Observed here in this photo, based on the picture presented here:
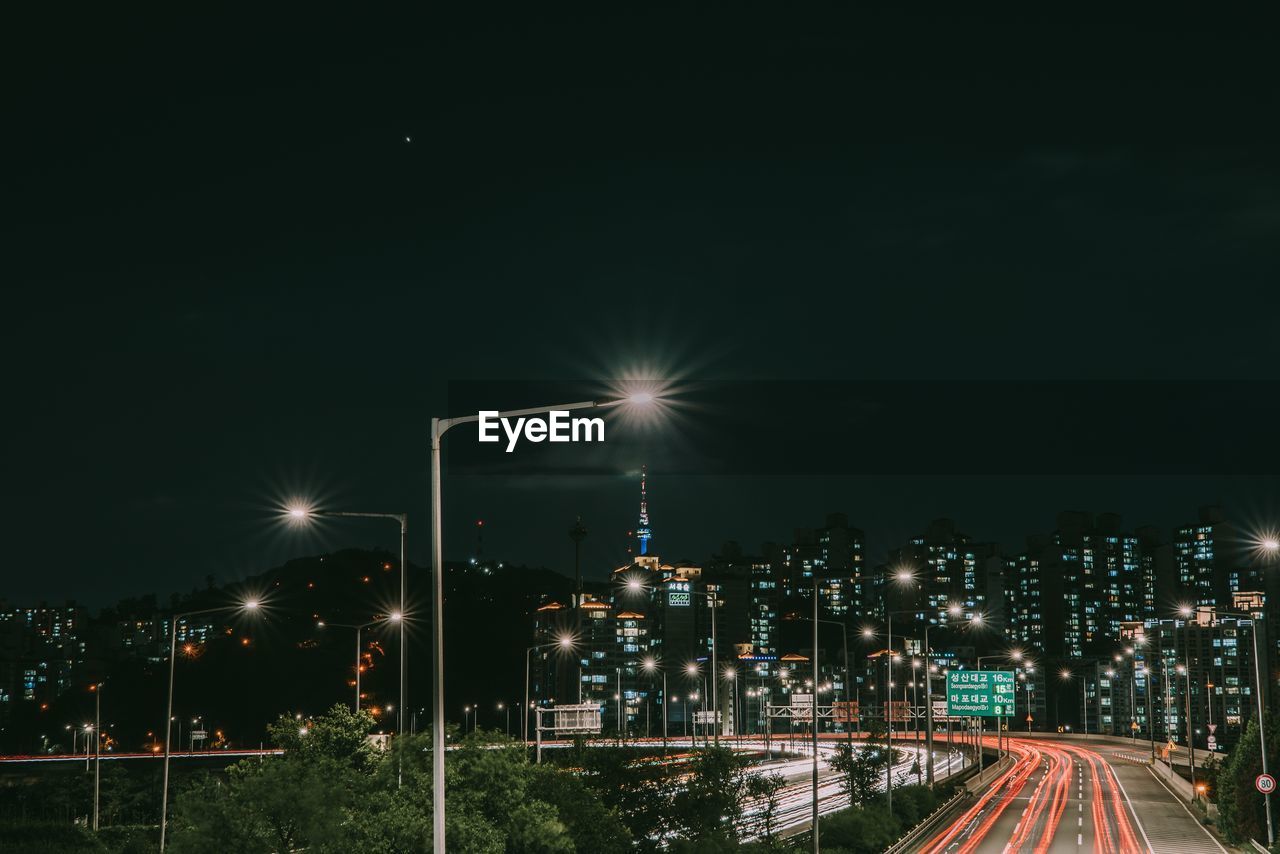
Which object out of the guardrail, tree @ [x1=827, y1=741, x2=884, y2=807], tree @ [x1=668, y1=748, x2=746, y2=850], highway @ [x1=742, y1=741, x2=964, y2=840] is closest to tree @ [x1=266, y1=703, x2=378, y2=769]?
tree @ [x1=668, y1=748, x2=746, y2=850]

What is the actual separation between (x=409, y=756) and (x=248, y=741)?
185446mm

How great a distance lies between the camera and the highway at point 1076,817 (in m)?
58.2

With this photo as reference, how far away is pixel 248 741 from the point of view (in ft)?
654

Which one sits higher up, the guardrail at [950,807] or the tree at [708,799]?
the tree at [708,799]

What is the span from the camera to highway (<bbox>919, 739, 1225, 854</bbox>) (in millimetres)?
58156

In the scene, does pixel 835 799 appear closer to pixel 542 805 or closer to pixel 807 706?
pixel 807 706

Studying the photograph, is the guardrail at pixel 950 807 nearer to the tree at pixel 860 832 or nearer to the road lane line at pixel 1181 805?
the tree at pixel 860 832

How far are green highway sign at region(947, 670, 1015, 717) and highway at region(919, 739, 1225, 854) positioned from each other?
583 centimetres

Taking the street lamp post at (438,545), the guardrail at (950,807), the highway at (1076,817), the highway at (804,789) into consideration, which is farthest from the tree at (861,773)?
the street lamp post at (438,545)

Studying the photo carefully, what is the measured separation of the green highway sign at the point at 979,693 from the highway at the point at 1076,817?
230 inches

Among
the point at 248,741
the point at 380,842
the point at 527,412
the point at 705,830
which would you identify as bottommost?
the point at 248,741

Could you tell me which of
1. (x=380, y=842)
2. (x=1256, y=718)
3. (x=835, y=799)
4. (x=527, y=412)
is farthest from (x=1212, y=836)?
(x=527, y=412)

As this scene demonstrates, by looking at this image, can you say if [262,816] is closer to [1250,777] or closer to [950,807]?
[1250,777]

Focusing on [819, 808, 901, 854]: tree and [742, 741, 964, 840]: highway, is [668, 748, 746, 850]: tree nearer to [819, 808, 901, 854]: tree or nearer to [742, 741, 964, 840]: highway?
[742, 741, 964, 840]: highway
